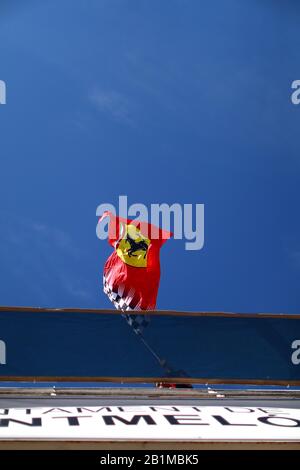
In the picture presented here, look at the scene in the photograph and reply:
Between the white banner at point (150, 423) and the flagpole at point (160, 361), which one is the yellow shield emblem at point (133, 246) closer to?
the flagpole at point (160, 361)

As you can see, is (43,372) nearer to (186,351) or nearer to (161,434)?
(186,351)

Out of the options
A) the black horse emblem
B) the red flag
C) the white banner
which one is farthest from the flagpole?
the black horse emblem

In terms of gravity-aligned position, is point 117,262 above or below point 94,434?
above

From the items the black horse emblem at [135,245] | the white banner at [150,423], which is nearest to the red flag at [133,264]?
the black horse emblem at [135,245]

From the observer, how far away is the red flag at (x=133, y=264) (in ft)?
42.1

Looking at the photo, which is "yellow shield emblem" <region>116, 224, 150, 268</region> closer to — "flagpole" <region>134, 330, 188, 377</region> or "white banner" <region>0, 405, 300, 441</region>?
"flagpole" <region>134, 330, 188, 377</region>

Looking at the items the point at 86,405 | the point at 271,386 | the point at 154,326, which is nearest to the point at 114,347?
the point at 154,326

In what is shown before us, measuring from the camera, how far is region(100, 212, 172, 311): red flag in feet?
42.1

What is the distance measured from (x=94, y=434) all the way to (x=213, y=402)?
4.98ft

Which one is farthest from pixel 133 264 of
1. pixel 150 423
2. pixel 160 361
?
pixel 150 423

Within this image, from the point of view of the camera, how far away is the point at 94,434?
424cm

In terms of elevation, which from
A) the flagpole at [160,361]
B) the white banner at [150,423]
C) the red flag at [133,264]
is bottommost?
the white banner at [150,423]

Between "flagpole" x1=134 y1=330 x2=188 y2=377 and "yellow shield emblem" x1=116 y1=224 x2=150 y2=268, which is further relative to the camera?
"yellow shield emblem" x1=116 y1=224 x2=150 y2=268

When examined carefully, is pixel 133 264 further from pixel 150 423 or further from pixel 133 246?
pixel 150 423
